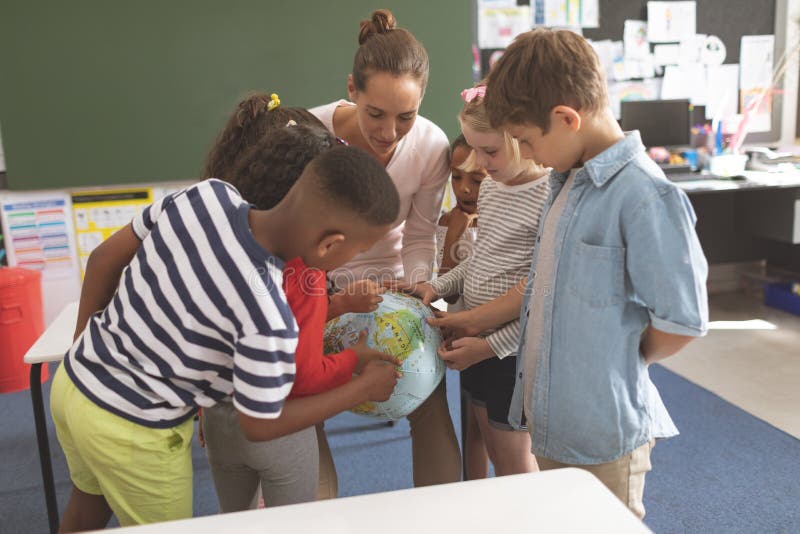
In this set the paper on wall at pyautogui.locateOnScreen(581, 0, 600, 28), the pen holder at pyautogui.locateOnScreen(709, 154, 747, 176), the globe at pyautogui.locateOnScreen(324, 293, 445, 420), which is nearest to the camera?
the globe at pyautogui.locateOnScreen(324, 293, 445, 420)

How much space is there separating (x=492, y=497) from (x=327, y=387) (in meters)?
0.39

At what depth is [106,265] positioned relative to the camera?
1269mm

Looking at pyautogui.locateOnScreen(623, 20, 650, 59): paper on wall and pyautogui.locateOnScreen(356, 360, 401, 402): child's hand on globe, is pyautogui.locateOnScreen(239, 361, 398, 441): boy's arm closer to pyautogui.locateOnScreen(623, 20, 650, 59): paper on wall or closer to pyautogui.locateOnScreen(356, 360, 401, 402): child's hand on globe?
pyautogui.locateOnScreen(356, 360, 401, 402): child's hand on globe

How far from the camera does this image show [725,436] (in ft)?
8.51

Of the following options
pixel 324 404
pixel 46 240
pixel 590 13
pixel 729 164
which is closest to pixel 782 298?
pixel 729 164

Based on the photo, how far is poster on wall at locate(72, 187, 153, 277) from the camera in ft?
11.2

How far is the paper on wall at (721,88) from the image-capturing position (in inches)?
164

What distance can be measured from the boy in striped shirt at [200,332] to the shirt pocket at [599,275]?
344 millimetres

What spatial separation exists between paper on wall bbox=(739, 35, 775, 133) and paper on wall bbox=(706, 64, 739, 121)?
0.05 meters

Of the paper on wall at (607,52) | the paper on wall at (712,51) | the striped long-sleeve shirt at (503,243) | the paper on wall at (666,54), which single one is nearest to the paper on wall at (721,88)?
the paper on wall at (712,51)

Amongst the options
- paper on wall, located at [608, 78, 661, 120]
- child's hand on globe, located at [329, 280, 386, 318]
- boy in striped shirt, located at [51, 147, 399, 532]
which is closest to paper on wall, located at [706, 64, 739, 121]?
paper on wall, located at [608, 78, 661, 120]

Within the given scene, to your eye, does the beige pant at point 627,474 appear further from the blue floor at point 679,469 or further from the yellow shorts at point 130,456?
the blue floor at point 679,469

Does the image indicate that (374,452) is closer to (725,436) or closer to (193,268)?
(725,436)

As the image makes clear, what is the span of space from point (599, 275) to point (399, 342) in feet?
1.40
